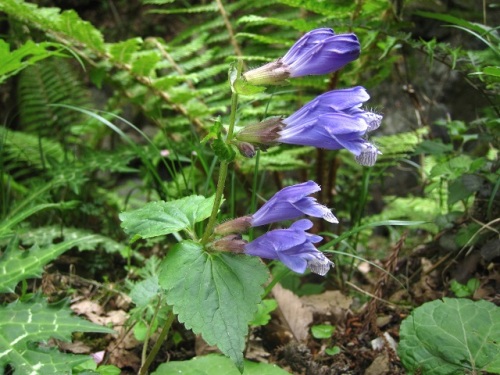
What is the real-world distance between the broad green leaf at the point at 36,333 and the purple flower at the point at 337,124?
83cm

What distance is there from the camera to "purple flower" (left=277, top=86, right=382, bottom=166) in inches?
57.2

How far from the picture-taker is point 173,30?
19.9 feet

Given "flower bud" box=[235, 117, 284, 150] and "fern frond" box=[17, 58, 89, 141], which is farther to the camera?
"fern frond" box=[17, 58, 89, 141]

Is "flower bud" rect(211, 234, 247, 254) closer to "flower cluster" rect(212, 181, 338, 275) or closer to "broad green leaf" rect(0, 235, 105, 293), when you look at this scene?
"flower cluster" rect(212, 181, 338, 275)

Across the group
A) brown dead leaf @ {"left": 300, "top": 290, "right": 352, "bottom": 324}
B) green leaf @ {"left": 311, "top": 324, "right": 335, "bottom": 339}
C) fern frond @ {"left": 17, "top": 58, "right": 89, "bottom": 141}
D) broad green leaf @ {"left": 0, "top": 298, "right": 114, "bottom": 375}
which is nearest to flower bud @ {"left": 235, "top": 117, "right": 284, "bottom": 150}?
broad green leaf @ {"left": 0, "top": 298, "right": 114, "bottom": 375}

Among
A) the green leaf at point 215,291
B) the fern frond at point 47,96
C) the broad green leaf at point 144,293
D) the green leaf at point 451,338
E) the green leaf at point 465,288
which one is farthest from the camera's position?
the fern frond at point 47,96

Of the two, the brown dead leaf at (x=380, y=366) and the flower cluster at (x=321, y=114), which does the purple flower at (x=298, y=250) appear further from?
the brown dead leaf at (x=380, y=366)

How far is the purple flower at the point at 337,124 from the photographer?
145 centimetres

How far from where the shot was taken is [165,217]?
65.3 inches

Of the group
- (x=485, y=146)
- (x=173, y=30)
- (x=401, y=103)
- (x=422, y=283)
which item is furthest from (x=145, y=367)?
(x=173, y=30)

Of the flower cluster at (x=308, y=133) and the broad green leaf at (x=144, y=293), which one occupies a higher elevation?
the flower cluster at (x=308, y=133)

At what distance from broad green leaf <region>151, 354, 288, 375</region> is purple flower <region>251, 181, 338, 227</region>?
565 mm

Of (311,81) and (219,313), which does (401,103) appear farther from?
(219,313)

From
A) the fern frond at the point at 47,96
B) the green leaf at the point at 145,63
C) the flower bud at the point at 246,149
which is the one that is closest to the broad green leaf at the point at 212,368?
the flower bud at the point at 246,149
